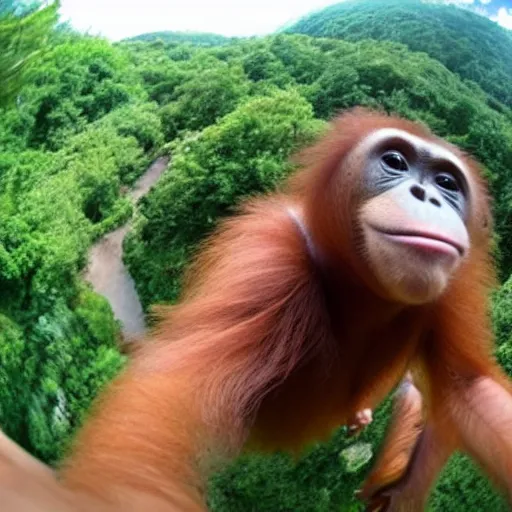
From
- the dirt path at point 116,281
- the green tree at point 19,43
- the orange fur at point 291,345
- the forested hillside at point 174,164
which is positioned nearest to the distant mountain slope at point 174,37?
the forested hillside at point 174,164

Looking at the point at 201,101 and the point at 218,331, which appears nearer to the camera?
the point at 218,331

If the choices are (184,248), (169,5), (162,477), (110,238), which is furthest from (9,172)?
(162,477)

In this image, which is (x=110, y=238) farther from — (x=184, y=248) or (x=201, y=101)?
(x=201, y=101)

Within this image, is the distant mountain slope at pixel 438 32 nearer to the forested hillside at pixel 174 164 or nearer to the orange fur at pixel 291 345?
the forested hillside at pixel 174 164

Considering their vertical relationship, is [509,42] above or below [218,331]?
above

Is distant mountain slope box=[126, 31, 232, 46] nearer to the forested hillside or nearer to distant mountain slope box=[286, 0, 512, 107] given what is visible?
the forested hillside

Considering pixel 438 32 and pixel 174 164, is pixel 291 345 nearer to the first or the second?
pixel 174 164
